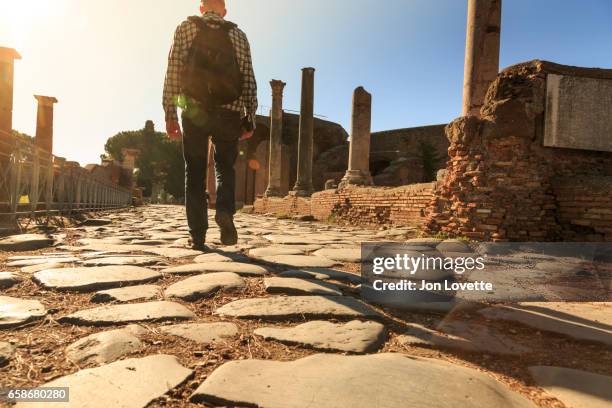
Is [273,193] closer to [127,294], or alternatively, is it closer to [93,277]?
[93,277]

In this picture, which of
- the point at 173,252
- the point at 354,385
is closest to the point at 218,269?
the point at 173,252

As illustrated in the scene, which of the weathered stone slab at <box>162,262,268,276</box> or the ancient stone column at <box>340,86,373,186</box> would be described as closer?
the weathered stone slab at <box>162,262,268,276</box>

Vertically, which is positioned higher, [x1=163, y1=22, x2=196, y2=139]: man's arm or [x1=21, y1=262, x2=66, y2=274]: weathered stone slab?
[x1=163, y1=22, x2=196, y2=139]: man's arm

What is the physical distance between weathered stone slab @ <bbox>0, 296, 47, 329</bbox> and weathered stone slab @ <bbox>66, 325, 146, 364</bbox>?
354mm

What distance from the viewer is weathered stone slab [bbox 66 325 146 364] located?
1166mm

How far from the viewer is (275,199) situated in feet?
50.1

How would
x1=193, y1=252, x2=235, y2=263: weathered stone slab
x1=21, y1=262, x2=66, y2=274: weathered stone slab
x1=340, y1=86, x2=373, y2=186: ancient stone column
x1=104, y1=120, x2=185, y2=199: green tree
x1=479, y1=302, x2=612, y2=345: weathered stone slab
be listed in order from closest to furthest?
x1=479, y1=302, x2=612, y2=345: weathered stone slab
x1=21, y1=262, x2=66, y2=274: weathered stone slab
x1=193, y1=252, x2=235, y2=263: weathered stone slab
x1=340, y1=86, x2=373, y2=186: ancient stone column
x1=104, y1=120, x2=185, y2=199: green tree

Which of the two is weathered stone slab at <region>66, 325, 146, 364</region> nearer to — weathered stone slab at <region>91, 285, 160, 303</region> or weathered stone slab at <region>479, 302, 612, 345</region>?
weathered stone slab at <region>91, 285, 160, 303</region>

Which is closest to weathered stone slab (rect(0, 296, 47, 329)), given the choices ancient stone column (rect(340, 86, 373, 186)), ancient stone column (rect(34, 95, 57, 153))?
ancient stone column (rect(340, 86, 373, 186))

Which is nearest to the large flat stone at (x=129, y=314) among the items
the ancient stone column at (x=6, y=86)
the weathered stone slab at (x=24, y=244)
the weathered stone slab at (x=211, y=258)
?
the weathered stone slab at (x=211, y=258)

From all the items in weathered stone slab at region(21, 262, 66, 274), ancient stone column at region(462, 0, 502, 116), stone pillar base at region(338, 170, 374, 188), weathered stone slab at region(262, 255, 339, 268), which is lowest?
weathered stone slab at region(21, 262, 66, 274)

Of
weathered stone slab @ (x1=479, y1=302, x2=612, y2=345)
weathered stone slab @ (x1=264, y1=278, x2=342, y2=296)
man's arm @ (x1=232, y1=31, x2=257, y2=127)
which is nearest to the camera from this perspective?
weathered stone slab @ (x1=479, y1=302, x2=612, y2=345)

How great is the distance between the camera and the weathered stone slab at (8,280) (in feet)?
6.43

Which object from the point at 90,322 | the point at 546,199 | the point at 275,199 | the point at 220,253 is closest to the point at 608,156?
the point at 546,199
